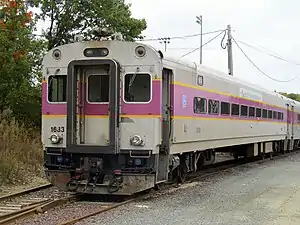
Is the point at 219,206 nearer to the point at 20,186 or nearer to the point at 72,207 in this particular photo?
the point at 72,207

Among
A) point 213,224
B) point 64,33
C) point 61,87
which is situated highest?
point 64,33

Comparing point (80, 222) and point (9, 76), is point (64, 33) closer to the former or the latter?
point (9, 76)

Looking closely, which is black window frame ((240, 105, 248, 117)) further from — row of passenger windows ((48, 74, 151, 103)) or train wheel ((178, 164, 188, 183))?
row of passenger windows ((48, 74, 151, 103))

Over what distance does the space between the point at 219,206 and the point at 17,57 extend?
999 cm

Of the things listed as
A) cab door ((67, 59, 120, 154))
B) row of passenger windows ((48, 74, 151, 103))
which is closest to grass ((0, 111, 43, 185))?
row of passenger windows ((48, 74, 151, 103))

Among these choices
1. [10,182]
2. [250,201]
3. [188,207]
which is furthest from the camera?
[10,182]

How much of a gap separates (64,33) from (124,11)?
297 cm

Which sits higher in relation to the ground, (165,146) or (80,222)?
(165,146)

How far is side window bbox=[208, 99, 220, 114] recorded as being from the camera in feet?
47.5

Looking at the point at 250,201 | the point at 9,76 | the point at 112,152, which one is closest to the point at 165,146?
the point at 112,152

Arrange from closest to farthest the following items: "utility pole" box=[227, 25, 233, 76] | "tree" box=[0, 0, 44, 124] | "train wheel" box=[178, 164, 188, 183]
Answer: "train wheel" box=[178, 164, 188, 183]
"tree" box=[0, 0, 44, 124]
"utility pole" box=[227, 25, 233, 76]

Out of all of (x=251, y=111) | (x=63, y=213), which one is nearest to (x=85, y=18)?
(x=251, y=111)

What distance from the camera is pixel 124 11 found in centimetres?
2331

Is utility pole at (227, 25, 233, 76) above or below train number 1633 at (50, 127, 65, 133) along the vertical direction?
above
